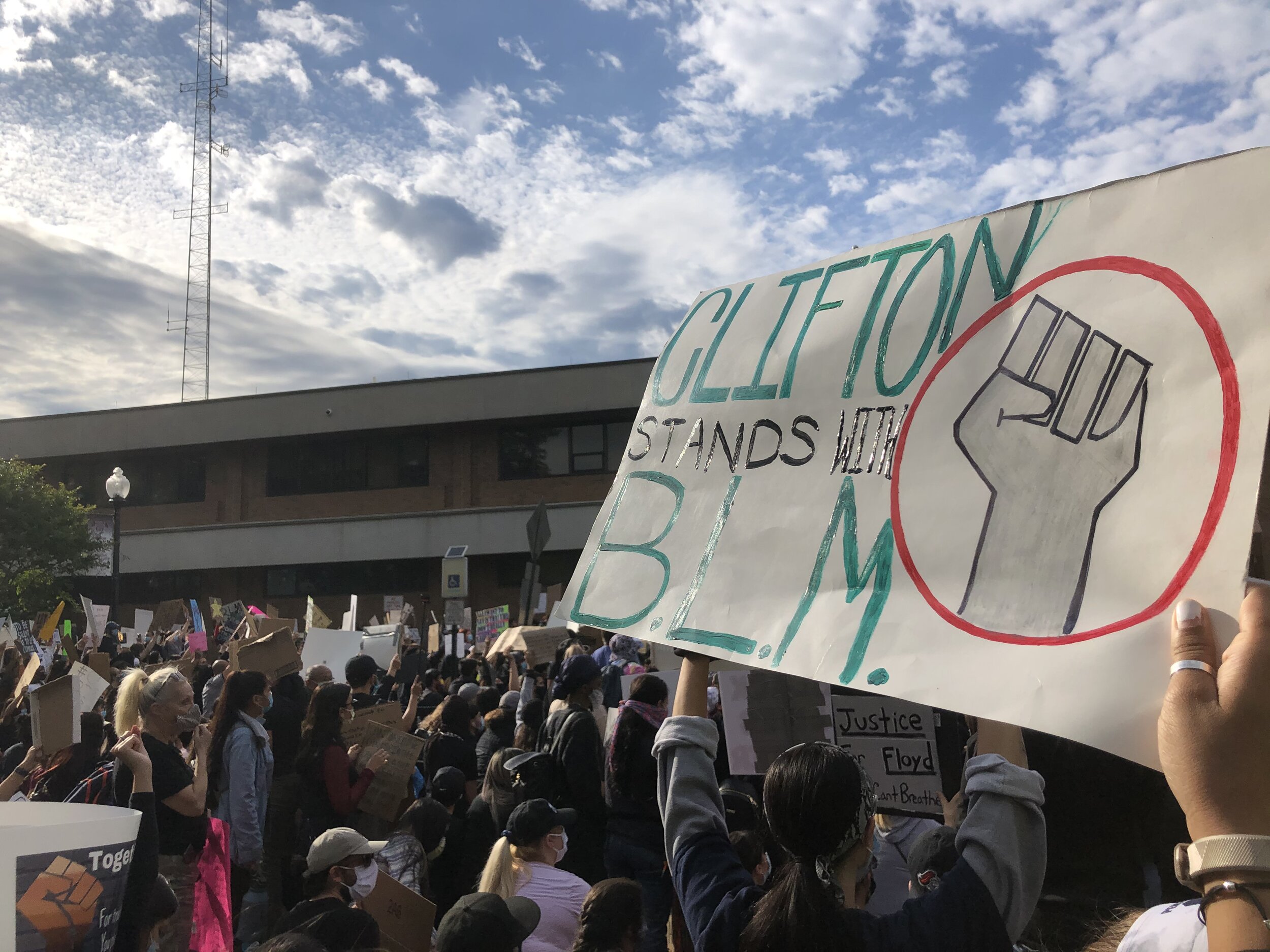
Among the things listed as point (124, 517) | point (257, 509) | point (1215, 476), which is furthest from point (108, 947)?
point (124, 517)

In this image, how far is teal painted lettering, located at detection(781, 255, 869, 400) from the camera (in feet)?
7.80

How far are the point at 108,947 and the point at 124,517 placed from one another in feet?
121

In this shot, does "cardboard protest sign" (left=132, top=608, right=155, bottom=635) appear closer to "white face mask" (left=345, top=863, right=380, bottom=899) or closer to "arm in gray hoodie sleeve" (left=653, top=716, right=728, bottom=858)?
"white face mask" (left=345, top=863, right=380, bottom=899)

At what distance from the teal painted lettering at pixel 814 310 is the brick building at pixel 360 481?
2754cm

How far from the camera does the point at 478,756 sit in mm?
6668

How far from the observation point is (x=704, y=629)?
2203 mm

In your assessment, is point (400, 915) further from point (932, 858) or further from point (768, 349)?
point (768, 349)

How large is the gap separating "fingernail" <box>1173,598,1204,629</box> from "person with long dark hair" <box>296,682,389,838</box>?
4.91m

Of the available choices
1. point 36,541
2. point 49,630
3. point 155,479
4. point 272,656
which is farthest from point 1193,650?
point 155,479

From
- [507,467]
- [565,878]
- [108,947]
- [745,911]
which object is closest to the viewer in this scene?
[745,911]

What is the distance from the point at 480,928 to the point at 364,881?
1187 mm

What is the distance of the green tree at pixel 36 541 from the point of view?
99.4 feet

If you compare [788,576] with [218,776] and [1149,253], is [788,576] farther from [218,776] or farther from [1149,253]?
[218,776]

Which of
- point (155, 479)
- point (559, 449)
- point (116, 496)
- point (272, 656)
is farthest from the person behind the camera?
point (155, 479)
